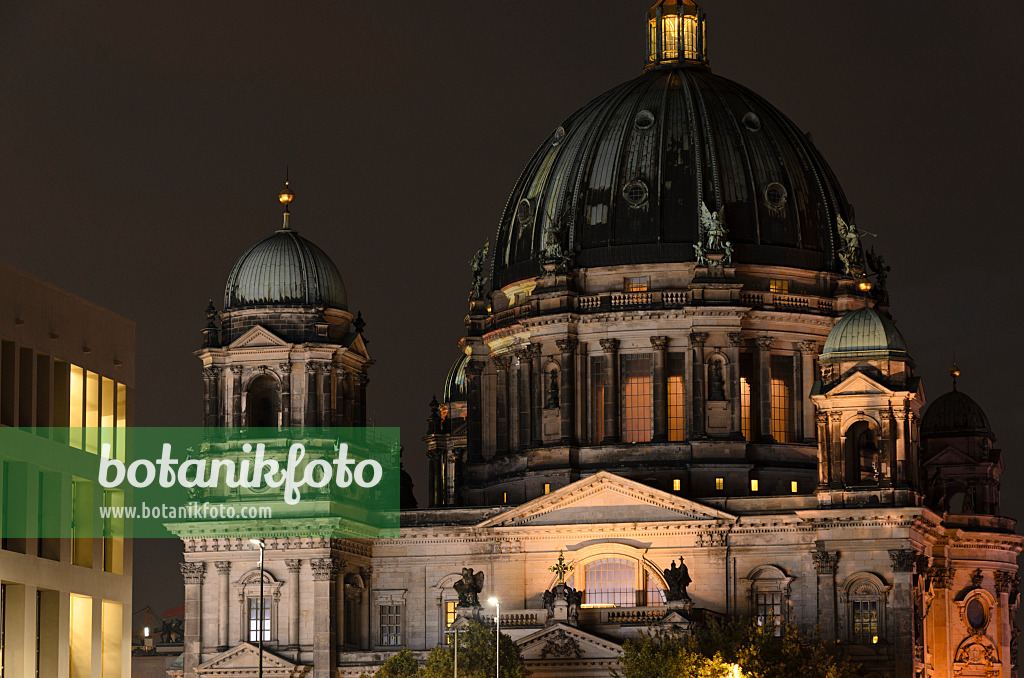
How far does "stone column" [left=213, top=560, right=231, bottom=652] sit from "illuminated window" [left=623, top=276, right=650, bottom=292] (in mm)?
25058

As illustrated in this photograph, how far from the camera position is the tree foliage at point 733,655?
9412 cm

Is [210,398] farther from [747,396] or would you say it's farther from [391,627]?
[747,396]

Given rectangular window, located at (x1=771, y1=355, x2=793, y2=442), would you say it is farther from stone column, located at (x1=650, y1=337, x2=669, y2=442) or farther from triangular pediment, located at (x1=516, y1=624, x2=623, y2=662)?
triangular pediment, located at (x1=516, y1=624, x2=623, y2=662)

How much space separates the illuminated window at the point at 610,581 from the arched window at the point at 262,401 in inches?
681

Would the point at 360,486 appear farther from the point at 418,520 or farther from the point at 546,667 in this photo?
the point at 546,667

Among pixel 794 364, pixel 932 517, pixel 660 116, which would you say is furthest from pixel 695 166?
pixel 932 517

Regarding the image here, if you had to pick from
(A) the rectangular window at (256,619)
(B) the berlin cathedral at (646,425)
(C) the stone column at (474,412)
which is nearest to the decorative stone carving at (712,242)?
(B) the berlin cathedral at (646,425)

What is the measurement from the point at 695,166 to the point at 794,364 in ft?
37.7

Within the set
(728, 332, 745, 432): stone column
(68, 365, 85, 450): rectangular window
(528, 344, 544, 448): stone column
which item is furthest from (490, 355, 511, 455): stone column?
(68, 365, 85, 450): rectangular window

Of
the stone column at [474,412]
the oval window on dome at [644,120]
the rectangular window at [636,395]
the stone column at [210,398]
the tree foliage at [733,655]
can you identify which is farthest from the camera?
the stone column at [474,412]

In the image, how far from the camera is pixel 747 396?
115500mm

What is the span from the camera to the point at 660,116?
11931cm

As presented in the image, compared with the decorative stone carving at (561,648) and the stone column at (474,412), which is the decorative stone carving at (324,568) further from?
the stone column at (474,412)

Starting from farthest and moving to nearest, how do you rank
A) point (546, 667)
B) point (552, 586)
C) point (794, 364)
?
point (794, 364), point (552, 586), point (546, 667)
